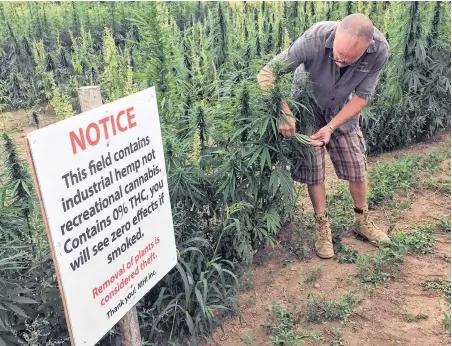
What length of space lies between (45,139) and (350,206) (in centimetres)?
373

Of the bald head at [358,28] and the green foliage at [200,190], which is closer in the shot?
the green foliage at [200,190]

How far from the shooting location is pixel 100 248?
178 centimetres

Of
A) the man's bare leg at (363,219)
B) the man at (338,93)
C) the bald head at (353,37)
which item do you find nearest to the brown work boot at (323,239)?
the man at (338,93)

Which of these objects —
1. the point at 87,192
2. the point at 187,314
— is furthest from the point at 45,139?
the point at 187,314

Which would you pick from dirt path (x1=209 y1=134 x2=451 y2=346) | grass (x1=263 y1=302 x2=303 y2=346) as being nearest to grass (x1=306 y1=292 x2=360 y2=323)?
dirt path (x1=209 y1=134 x2=451 y2=346)

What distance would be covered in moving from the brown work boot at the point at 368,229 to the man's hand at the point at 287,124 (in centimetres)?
132

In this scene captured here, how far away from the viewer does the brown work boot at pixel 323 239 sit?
3969 mm

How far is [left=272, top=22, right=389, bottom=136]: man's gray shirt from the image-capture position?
139 inches

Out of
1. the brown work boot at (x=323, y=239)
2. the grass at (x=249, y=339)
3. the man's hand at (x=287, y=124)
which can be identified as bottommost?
the grass at (x=249, y=339)

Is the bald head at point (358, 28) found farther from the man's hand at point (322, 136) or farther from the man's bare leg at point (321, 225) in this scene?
the man's bare leg at point (321, 225)

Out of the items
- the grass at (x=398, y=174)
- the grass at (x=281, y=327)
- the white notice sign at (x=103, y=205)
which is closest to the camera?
the white notice sign at (x=103, y=205)

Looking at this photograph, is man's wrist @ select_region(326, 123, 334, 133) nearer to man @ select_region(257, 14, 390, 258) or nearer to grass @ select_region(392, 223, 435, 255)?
man @ select_region(257, 14, 390, 258)

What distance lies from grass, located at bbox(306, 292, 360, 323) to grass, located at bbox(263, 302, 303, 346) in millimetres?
144

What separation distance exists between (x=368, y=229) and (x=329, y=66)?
1.49m
